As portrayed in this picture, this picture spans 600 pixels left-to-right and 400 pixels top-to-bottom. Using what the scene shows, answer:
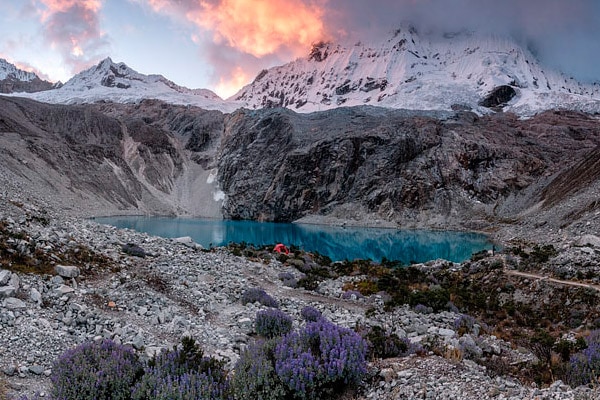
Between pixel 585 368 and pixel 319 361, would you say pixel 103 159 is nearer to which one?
pixel 319 361

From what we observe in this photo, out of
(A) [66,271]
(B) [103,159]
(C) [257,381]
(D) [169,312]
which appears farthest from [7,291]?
(B) [103,159]

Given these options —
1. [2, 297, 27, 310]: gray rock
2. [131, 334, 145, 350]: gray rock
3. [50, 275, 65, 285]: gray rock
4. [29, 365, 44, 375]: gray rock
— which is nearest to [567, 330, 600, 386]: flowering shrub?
[131, 334, 145, 350]: gray rock

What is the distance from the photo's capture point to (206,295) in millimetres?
16328

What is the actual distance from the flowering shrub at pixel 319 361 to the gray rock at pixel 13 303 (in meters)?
7.19

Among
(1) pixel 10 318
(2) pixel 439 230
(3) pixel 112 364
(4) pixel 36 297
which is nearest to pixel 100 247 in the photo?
(4) pixel 36 297

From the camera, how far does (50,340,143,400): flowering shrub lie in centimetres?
611

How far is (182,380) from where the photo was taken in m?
5.94

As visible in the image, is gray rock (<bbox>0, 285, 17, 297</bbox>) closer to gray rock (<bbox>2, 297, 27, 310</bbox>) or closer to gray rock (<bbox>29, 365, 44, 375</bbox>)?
gray rock (<bbox>2, 297, 27, 310</bbox>)

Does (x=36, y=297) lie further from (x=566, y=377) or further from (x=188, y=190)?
(x=188, y=190)

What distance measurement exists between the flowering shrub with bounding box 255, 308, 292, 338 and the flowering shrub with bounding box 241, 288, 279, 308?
398 cm

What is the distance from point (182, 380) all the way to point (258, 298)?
431 inches

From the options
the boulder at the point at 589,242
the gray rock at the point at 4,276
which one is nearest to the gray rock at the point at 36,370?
the gray rock at the point at 4,276

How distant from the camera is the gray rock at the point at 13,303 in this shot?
1006 centimetres

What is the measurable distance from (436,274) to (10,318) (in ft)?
89.7
